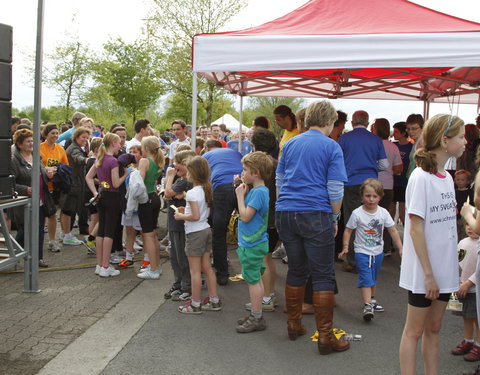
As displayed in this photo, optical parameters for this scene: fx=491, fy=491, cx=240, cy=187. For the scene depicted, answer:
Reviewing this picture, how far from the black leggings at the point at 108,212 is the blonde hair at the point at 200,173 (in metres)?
1.63

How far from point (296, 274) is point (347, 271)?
257cm

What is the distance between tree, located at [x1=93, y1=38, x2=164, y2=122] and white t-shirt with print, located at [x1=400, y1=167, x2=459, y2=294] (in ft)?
69.6

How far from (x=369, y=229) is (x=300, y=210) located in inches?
46.2

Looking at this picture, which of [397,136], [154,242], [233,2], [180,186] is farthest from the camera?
[233,2]

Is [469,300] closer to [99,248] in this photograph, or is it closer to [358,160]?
[358,160]

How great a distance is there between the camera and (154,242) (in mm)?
6066

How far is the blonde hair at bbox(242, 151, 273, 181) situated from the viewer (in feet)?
14.2

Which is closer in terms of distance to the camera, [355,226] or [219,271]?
[355,226]

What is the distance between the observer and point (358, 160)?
632cm

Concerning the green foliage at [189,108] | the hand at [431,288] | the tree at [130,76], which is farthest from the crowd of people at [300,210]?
the green foliage at [189,108]

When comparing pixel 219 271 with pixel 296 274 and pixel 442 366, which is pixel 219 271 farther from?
pixel 442 366

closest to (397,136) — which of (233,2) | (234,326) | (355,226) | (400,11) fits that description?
(400,11)

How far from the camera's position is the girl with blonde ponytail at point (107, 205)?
20.0 feet

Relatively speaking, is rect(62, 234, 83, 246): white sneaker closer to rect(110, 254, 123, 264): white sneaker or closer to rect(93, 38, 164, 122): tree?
rect(110, 254, 123, 264): white sneaker
